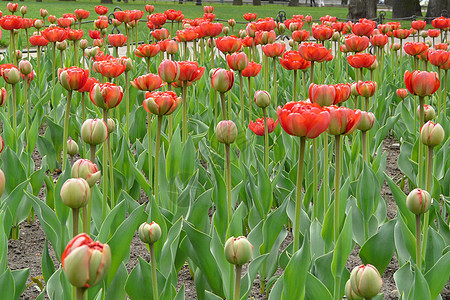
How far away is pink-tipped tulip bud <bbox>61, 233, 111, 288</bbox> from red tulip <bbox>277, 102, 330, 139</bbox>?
2.29 feet

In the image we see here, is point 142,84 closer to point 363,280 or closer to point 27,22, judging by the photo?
point 363,280

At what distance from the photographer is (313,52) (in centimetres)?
270

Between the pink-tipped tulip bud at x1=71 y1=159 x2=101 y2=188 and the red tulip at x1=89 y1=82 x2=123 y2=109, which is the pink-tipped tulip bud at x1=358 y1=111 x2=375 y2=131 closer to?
the red tulip at x1=89 y1=82 x2=123 y2=109

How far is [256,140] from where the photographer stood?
317 cm

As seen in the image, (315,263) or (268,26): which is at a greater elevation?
(268,26)

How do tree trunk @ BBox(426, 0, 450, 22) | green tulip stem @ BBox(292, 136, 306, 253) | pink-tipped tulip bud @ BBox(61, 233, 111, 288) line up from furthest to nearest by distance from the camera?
tree trunk @ BBox(426, 0, 450, 22) → green tulip stem @ BBox(292, 136, 306, 253) → pink-tipped tulip bud @ BBox(61, 233, 111, 288)

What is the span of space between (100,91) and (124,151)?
2.26 ft

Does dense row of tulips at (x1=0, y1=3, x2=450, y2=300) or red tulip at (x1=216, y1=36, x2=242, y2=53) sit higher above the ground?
red tulip at (x1=216, y1=36, x2=242, y2=53)

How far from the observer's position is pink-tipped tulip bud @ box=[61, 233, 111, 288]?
86 cm

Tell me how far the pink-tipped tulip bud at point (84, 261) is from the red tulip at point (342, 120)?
3.01 feet

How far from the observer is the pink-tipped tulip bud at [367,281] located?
1144 mm

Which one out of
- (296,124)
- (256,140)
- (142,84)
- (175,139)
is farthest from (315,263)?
(256,140)

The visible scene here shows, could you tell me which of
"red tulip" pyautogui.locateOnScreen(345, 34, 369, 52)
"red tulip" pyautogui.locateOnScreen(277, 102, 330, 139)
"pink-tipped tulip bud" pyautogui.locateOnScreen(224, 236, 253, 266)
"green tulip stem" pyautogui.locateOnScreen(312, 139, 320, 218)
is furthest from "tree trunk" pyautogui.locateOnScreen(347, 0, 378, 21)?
"pink-tipped tulip bud" pyautogui.locateOnScreen(224, 236, 253, 266)

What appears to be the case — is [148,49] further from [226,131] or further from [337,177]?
[337,177]
